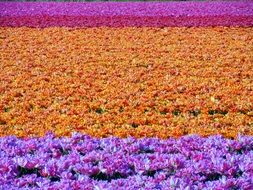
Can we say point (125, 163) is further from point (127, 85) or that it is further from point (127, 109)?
point (127, 85)

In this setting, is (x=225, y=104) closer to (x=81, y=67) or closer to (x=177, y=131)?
(x=177, y=131)

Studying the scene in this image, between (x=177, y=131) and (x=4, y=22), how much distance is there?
45.4ft

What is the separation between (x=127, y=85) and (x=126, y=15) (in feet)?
39.3

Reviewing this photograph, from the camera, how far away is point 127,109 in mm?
8078

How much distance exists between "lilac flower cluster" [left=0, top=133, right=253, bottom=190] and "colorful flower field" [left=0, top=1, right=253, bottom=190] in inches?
0.5

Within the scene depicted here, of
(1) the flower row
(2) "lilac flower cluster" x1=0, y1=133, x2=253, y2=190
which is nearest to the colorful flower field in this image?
(2) "lilac flower cluster" x1=0, y1=133, x2=253, y2=190

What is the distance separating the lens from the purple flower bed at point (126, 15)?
61.8 ft

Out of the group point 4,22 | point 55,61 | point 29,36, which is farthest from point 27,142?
point 4,22

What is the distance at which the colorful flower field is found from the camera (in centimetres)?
541

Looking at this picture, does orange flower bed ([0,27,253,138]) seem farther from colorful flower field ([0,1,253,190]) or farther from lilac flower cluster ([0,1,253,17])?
lilac flower cluster ([0,1,253,17])

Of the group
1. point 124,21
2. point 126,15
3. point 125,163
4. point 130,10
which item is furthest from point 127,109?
point 130,10

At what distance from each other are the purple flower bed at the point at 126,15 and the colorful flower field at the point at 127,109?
5.16 ft

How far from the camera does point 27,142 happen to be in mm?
6207

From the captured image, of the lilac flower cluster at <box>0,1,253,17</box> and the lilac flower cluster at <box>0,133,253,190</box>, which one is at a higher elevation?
the lilac flower cluster at <box>0,133,253,190</box>
